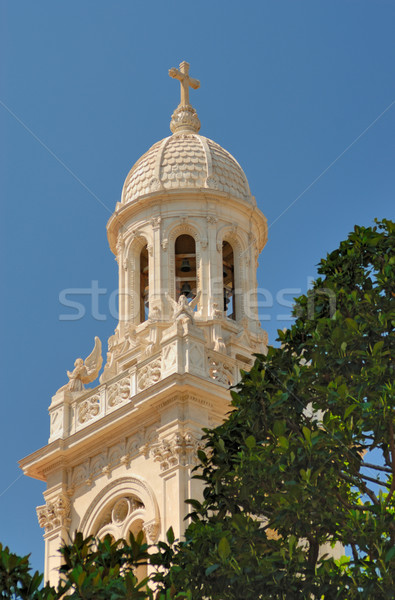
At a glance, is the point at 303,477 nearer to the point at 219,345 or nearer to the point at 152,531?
the point at 152,531

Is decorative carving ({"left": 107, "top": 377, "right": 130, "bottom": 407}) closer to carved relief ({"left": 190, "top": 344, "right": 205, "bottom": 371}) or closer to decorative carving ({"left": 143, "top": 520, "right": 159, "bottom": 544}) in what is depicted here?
carved relief ({"left": 190, "top": 344, "right": 205, "bottom": 371})

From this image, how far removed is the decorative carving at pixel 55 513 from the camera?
1293 inches

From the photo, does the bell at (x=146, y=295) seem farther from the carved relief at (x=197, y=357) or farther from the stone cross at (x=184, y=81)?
the stone cross at (x=184, y=81)

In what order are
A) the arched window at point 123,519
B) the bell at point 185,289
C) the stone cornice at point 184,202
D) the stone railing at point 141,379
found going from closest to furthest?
1. the arched window at point 123,519
2. the stone railing at point 141,379
3. the stone cornice at point 184,202
4. the bell at point 185,289

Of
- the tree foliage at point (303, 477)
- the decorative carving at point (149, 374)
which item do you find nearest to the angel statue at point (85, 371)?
the decorative carving at point (149, 374)

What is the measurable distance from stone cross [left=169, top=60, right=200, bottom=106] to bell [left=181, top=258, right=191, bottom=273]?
20.6ft

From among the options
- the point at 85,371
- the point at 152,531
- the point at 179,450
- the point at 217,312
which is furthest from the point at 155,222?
the point at 152,531

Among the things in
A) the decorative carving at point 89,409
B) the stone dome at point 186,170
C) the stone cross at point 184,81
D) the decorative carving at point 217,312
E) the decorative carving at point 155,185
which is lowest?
the decorative carving at point 89,409

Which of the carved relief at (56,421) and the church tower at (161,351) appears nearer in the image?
the church tower at (161,351)

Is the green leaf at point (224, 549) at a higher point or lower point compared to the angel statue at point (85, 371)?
lower

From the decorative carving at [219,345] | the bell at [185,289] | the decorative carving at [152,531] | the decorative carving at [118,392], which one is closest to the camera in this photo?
the decorative carving at [152,531]

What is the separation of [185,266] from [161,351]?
18.5ft

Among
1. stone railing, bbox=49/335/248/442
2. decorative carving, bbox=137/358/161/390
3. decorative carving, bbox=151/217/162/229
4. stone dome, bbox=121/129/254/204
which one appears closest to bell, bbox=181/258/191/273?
decorative carving, bbox=151/217/162/229

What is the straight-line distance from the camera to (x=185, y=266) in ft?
123
